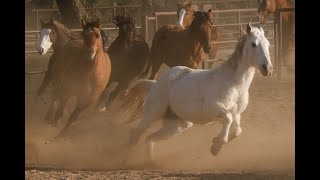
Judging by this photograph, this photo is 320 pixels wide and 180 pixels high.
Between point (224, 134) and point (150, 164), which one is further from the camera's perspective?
point (150, 164)

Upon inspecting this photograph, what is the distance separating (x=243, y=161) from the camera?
25.3 ft

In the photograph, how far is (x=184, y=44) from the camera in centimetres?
1123

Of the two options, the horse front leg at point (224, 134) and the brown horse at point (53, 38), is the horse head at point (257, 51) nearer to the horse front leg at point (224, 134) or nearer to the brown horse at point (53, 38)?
the horse front leg at point (224, 134)

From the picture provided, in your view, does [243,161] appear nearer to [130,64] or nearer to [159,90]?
[159,90]

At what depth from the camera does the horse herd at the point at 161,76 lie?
6973 mm

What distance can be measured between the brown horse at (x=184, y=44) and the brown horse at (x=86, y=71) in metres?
1.94

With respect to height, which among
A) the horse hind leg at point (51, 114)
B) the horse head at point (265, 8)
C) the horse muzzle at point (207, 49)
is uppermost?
the horse head at point (265, 8)

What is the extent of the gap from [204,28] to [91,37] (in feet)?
8.13

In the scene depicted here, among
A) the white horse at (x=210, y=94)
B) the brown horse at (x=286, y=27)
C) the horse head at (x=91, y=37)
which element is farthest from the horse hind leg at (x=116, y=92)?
the brown horse at (x=286, y=27)

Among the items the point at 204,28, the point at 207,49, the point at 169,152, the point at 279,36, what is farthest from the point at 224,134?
the point at 279,36

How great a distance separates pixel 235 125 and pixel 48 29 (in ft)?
16.5

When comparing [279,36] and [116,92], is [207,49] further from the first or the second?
[279,36]

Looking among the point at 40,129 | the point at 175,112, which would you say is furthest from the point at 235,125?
the point at 40,129

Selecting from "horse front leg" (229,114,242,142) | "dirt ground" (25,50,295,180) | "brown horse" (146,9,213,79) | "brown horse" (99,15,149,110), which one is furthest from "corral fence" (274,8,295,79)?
"horse front leg" (229,114,242,142)
